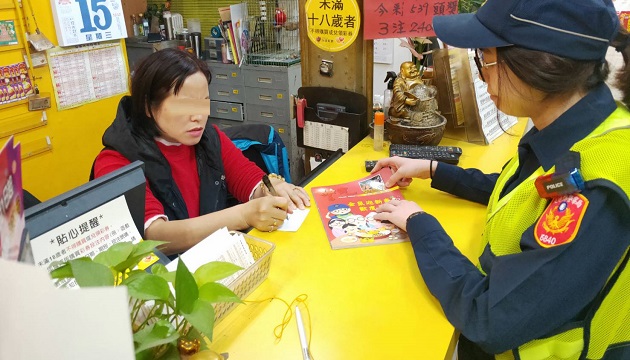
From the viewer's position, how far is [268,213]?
1.33 metres

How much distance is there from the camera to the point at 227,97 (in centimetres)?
427

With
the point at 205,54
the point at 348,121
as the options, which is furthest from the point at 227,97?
the point at 348,121

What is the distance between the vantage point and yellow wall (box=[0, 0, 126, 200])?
9.00 feet

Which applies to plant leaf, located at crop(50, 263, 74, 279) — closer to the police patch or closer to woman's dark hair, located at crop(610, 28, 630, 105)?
the police patch

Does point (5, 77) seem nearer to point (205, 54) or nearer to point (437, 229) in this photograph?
point (205, 54)

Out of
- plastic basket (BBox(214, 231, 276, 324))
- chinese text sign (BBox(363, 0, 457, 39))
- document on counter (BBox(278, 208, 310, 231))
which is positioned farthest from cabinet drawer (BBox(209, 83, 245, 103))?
plastic basket (BBox(214, 231, 276, 324))

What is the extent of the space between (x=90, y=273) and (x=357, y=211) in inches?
36.8

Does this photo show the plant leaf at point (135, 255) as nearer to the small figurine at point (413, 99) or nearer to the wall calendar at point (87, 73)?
the small figurine at point (413, 99)

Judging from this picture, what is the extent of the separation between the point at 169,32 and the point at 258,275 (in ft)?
13.3

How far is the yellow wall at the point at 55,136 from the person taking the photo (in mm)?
2742

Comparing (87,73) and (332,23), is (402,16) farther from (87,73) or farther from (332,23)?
(87,73)

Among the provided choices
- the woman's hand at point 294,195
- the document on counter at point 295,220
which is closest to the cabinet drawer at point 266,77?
the woman's hand at point 294,195

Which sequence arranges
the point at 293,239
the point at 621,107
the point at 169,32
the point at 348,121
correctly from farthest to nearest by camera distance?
the point at 169,32 < the point at 348,121 < the point at 293,239 < the point at 621,107

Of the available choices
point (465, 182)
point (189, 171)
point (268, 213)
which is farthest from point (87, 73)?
point (465, 182)
